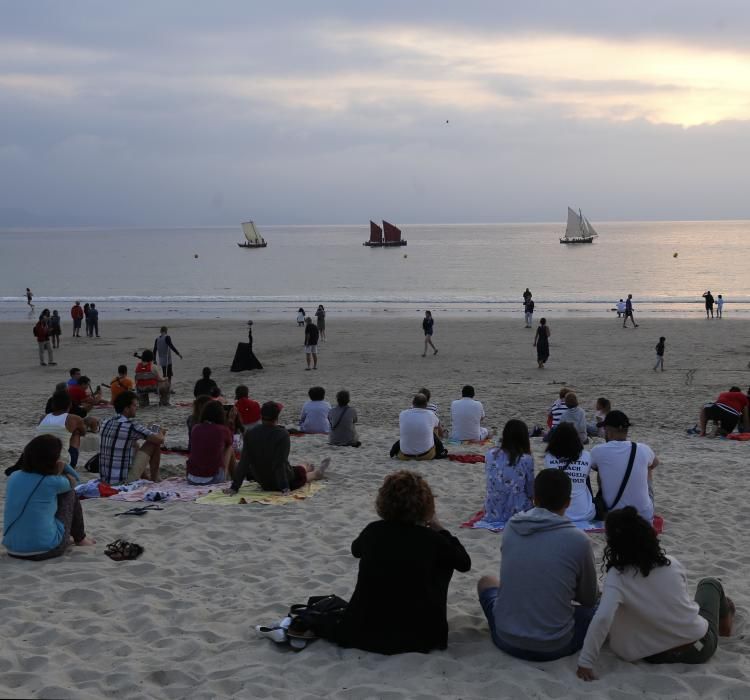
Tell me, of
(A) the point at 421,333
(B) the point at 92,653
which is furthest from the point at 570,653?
(A) the point at 421,333

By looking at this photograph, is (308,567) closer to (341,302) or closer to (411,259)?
(341,302)

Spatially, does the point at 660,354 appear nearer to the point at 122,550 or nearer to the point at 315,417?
the point at 315,417

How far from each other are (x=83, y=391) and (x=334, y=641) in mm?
9233

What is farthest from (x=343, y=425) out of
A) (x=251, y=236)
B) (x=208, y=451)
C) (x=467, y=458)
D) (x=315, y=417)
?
(x=251, y=236)

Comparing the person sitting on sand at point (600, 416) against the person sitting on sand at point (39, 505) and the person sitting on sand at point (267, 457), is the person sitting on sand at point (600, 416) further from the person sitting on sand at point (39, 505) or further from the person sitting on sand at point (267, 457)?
the person sitting on sand at point (39, 505)

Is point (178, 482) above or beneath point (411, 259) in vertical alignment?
beneath

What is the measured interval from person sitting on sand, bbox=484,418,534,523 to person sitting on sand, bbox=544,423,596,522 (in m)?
0.21

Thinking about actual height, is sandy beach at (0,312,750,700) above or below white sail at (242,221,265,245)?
below

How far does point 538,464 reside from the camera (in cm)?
998

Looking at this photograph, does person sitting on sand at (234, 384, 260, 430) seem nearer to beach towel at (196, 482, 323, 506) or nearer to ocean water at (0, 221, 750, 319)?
beach towel at (196, 482, 323, 506)

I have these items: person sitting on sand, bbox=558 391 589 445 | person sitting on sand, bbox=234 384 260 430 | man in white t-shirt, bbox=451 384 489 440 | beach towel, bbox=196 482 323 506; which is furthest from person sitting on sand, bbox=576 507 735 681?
person sitting on sand, bbox=234 384 260 430

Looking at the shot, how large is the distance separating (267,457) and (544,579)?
13.7 ft

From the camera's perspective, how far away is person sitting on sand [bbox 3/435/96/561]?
5613 mm

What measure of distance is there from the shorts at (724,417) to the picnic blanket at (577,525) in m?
5.72
